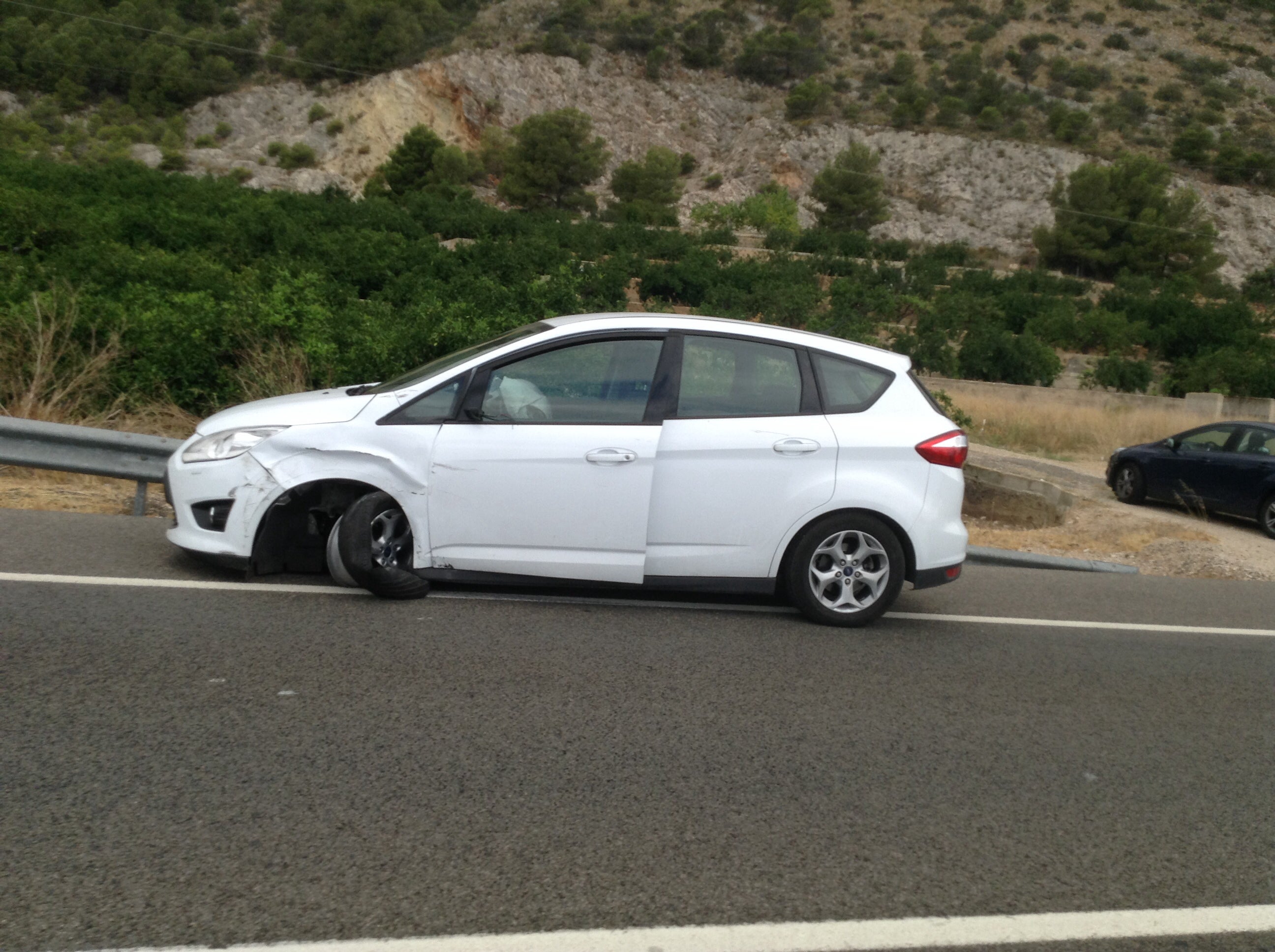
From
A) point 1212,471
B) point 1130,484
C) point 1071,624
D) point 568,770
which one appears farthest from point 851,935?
point 1130,484

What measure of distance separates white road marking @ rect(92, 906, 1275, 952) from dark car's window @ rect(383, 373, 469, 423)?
12.5ft

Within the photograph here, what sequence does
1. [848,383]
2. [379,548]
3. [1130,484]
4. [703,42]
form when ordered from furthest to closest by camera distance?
[703,42] → [1130,484] → [848,383] → [379,548]

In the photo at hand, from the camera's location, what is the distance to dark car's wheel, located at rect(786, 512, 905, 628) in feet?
22.6

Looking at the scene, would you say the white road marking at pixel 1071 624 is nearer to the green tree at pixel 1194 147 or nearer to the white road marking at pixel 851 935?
the white road marking at pixel 851 935

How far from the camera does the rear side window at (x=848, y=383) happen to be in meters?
7.02

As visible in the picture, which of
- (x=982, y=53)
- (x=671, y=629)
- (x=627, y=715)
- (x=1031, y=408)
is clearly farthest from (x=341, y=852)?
(x=982, y=53)

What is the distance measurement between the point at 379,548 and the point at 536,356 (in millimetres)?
1383

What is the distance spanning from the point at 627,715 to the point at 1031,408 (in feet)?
94.0

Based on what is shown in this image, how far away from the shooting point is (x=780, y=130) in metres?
107

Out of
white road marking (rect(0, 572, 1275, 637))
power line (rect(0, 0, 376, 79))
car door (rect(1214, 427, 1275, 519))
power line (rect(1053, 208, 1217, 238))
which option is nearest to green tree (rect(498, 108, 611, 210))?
power line (rect(0, 0, 376, 79))

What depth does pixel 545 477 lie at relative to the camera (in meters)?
6.54

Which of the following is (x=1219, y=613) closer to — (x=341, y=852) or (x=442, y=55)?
(x=341, y=852)

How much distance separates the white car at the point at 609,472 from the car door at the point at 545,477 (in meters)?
0.01

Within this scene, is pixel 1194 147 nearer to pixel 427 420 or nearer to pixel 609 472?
pixel 609 472
